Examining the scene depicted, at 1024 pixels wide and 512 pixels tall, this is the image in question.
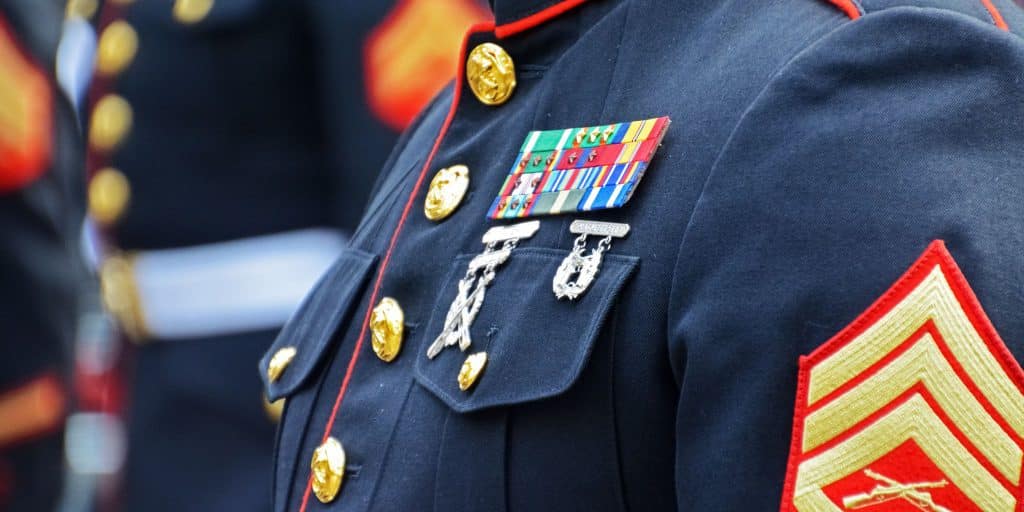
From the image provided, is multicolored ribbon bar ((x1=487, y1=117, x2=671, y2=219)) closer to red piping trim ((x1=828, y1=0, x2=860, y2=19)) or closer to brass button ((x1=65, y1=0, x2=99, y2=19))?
red piping trim ((x1=828, y1=0, x2=860, y2=19))

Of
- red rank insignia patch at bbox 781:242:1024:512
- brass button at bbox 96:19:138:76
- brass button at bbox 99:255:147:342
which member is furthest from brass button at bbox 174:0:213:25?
red rank insignia patch at bbox 781:242:1024:512

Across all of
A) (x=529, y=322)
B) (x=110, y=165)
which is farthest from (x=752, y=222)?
(x=110, y=165)

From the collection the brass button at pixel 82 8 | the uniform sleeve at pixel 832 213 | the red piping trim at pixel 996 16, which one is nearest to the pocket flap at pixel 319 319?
the uniform sleeve at pixel 832 213

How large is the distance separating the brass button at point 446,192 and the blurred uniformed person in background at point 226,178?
1.28 meters

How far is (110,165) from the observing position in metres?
2.74

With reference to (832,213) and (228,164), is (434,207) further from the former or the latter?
(228,164)

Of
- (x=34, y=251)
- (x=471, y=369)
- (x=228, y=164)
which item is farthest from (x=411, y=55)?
(x=471, y=369)

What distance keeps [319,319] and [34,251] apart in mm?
2069

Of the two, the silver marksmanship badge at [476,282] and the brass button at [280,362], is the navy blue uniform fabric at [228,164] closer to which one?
the brass button at [280,362]

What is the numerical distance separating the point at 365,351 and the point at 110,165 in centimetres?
166

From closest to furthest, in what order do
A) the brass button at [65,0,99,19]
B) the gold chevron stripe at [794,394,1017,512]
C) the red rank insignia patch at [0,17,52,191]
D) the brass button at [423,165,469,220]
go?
the gold chevron stripe at [794,394,1017,512], the brass button at [423,165,469,220], the brass button at [65,0,99,19], the red rank insignia patch at [0,17,52,191]

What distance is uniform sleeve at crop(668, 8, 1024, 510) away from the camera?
85 centimetres

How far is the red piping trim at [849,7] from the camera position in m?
0.95

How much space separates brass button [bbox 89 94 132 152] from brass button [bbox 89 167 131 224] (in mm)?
47
